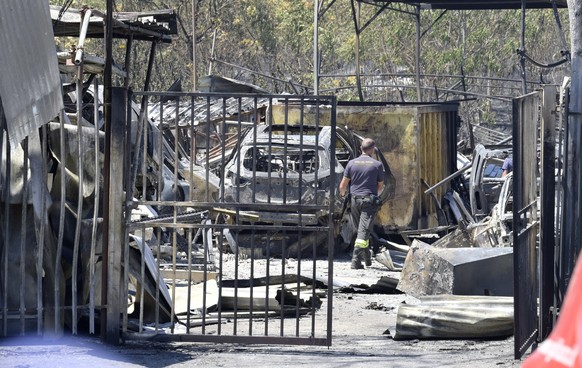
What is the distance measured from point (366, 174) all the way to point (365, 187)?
0.18 metres

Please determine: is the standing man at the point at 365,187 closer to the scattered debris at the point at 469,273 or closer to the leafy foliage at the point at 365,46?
the scattered debris at the point at 469,273

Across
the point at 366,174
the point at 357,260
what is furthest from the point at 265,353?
the point at 366,174

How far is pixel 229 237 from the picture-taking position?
1488cm

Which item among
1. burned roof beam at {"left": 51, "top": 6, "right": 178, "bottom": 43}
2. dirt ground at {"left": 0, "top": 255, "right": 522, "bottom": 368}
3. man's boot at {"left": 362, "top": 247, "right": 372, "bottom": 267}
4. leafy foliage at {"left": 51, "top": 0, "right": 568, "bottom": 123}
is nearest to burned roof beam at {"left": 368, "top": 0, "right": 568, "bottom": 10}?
man's boot at {"left": 362, "top": 247, "right": 372, "bottom": 267}

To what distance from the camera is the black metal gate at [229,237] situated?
7875 mm

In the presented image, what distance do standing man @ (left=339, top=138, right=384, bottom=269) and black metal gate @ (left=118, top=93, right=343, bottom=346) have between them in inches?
17.5

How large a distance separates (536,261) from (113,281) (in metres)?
3.19

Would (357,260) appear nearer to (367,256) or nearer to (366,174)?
(367,256)

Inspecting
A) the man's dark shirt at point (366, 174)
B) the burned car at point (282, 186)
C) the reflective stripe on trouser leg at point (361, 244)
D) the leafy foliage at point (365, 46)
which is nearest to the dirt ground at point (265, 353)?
the burned car at point (282, 186)

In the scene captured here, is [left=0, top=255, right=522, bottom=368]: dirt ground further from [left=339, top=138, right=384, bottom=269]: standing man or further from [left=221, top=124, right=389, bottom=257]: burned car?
[left=339, top=138, right=384, bottom=269]: standing man

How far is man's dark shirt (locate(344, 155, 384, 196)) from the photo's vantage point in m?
14.6

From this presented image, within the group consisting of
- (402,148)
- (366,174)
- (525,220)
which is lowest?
(525,220)

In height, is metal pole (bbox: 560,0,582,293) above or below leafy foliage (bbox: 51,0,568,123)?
below

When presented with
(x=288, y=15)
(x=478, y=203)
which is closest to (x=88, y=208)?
(x=478, y=203)
